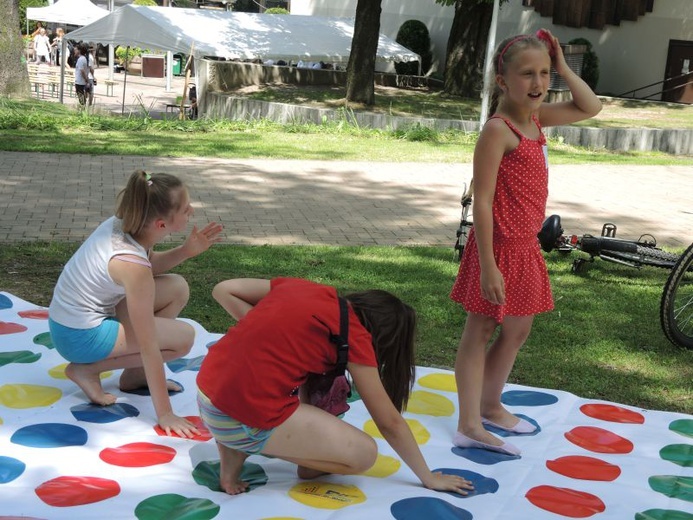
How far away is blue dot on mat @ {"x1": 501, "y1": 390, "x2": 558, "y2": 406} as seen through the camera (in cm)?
450

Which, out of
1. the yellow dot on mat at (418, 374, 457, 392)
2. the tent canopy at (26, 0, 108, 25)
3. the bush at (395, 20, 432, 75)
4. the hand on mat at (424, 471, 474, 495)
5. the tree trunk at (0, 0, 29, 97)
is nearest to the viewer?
the hand on mat at (424, 471, 474, 495)

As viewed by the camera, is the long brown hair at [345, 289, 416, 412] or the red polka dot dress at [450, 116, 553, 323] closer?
the long brown hair at [345, 289, 416, 412]

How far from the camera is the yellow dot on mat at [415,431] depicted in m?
3.99

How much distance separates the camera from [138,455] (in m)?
3.60

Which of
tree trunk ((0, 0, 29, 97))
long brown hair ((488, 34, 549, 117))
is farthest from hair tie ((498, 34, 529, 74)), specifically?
tree trunk ((0, 0, 29, 97))

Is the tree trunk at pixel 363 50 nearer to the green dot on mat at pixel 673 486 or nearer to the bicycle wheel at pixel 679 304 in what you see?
the bicycle wheel at pixel 679 304

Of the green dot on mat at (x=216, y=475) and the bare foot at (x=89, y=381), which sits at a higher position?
the bare foot at (x=89, y=381)

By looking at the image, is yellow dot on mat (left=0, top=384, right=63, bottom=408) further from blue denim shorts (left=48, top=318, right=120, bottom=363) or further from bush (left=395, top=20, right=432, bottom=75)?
bush (left=395, top=20, right=432, bottom=75)

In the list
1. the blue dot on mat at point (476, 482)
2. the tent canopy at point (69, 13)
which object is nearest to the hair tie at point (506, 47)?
the blue dot on mat at point (476, 482)

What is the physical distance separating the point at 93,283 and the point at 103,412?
575 millimetres

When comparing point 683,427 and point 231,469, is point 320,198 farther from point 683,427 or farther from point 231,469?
point 231,469

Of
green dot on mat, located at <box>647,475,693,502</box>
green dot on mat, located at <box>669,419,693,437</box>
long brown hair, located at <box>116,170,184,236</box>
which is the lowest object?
→ green dot on mat, located at <box>647,475,693,502</box>

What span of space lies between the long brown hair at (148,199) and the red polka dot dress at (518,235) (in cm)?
124

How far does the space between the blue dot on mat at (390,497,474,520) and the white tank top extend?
1.41m
